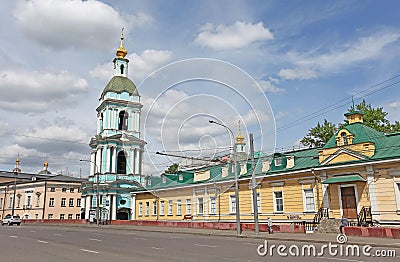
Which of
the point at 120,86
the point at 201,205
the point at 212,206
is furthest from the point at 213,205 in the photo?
the point at 120,86

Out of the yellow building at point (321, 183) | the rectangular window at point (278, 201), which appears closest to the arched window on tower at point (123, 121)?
the yellow building at point (321, 183)

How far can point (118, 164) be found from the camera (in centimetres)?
6288

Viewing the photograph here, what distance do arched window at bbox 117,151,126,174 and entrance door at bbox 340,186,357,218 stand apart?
40.9 m

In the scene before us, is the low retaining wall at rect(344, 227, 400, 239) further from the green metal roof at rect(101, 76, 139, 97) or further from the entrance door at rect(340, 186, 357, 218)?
the green metal roof at rect(101, 76, 139, 97)

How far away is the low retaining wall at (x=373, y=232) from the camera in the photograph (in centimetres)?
2256

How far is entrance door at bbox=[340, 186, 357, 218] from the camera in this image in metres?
28.7

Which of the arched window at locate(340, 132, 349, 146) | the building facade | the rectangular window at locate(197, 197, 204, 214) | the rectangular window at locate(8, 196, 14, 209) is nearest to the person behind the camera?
the arched window at locate(340, 132, 349, 146)

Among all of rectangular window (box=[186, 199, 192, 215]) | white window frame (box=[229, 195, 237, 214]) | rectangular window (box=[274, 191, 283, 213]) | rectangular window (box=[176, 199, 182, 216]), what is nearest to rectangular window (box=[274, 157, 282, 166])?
rectangular window (box=[274, 191, 283, 213])

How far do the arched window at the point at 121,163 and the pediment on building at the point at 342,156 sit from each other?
1545 inches

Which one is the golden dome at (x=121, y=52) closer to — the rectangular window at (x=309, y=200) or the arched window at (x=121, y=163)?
the arched window at (x=121, y=163)

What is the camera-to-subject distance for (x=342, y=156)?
1171 inches

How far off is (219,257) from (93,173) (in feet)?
176

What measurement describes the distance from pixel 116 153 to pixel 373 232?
4564cm

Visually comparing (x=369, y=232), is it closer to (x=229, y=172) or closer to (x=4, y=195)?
(x=229, y=172)
